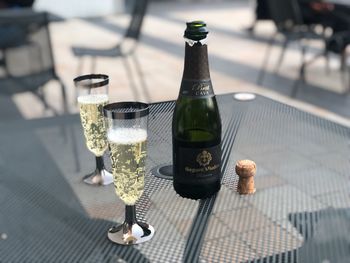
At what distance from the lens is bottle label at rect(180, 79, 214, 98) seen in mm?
932

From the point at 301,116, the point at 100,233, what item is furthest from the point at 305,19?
the point at 100,233

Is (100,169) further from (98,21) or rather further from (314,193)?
(98,21)

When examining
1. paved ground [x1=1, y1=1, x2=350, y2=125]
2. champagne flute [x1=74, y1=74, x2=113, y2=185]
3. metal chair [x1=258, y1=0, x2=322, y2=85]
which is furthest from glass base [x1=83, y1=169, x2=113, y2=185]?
metal chair [x1=258, y1=0, x2=322, y2=85]

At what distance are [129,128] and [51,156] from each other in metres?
0.57

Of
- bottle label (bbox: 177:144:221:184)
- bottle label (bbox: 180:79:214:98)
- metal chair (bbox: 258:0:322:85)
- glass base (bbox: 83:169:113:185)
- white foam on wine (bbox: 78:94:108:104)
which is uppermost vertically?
bottle label (bbox: 180:79:214:98)

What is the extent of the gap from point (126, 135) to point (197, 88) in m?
0.19

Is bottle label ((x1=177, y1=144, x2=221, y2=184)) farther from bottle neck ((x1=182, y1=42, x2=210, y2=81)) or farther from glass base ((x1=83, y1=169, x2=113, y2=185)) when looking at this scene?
glass base ((x1=83, y1=169, x2=113, y2=185))

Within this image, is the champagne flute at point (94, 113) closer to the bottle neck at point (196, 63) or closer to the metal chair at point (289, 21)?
the bottle neck at point (196, 63)

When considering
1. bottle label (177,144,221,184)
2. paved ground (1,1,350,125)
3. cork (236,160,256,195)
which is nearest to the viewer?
bottle label (177,144,221,184)

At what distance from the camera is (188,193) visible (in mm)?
978

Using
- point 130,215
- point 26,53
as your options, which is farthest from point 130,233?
point 26,53

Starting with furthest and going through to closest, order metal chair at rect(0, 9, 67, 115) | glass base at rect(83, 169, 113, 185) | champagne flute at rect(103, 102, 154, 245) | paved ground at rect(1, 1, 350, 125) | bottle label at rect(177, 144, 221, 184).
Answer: paved ground at rect(1, 1, 350, 125) < metal chair at rect(0, 9, 67, 115) < glass base at rect(83, 169, 113, 185) < bottle label at rect(177, 144, 221, 184) < champagne flute at rect(103, 102, 154, 245)

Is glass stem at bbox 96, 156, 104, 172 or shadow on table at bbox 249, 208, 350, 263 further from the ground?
shadow on table at bbox 249, 208, 350, 263

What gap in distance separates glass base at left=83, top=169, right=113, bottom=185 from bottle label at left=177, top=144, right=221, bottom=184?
25 centimetres
